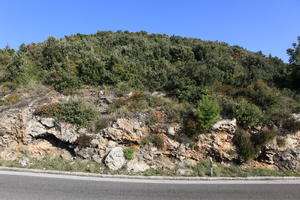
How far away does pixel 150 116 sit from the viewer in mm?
10367

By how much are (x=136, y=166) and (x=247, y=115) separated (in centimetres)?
685

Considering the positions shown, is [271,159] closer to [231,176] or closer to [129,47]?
[231,176]

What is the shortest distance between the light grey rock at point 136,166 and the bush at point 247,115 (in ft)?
19.3

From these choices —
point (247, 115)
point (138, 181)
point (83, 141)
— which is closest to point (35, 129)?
point (83, 141)

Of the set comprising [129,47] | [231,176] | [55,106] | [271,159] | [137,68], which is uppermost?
[129,47]

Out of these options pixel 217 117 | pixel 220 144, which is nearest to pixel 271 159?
pixel 220 144

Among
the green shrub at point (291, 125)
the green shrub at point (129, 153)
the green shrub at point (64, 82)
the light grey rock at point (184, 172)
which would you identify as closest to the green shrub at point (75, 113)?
the green shrub at point (64, 82)

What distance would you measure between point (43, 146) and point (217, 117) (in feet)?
31.9

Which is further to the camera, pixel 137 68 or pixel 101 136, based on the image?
pixel 137 68

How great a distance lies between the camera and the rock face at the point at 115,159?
326 inches

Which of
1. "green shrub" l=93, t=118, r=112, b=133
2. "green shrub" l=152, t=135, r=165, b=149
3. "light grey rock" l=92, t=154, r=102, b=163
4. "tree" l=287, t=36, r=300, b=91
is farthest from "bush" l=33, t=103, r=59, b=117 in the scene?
"tree" l=287, t=36, r=300, b=91

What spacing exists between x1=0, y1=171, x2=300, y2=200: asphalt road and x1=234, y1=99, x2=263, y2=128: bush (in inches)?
129

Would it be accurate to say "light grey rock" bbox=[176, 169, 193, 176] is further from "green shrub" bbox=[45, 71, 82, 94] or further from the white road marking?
"green shrub" bbox=[45, 71, 82, 94]

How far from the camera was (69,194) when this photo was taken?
571 centimetres
